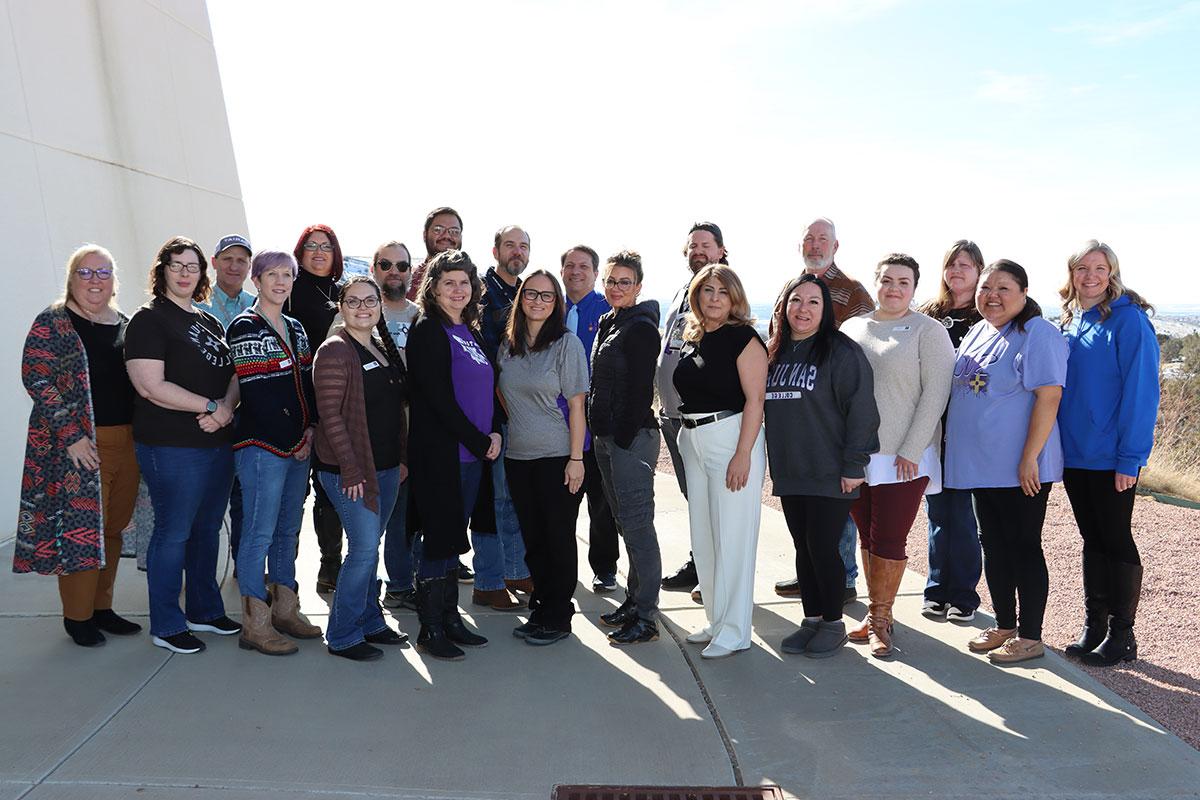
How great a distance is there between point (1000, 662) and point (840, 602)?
82 centimetres

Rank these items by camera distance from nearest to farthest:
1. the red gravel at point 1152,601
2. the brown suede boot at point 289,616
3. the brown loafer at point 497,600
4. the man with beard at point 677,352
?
the red gravel at point 1152,601, the brown suede boot at point 289,616, the man with beard at point 677,352, the brown loafer at point 497,600

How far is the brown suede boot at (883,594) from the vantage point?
14.7ft

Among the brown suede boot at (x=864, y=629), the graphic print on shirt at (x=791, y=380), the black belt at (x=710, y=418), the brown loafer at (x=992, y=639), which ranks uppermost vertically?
the graphic print on shirt at (x=791, y=380)

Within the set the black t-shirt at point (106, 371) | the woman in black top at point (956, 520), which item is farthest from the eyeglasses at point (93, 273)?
the woman in black top at point (956, 520)

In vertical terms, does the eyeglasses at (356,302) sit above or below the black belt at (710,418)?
above

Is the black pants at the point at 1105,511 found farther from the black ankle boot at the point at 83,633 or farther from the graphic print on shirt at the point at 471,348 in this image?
the black ankle boot at the point at 83,633

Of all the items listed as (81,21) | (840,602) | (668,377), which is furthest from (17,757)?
(81,21)

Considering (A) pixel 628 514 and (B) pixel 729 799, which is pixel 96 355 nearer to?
(A) pixel 628 514

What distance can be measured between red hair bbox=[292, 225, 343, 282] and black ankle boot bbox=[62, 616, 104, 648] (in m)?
2.27

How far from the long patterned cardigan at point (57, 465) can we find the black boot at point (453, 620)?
174 cm

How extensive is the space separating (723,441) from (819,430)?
1.56 feet

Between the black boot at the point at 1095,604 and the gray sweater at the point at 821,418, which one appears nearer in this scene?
the gray sweater at the point at 821,418

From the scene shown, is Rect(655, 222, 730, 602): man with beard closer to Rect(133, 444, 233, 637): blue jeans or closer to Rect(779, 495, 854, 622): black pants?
Rect(779, 495, 854, 622): black pants

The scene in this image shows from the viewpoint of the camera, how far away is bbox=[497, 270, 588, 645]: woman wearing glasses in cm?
441
